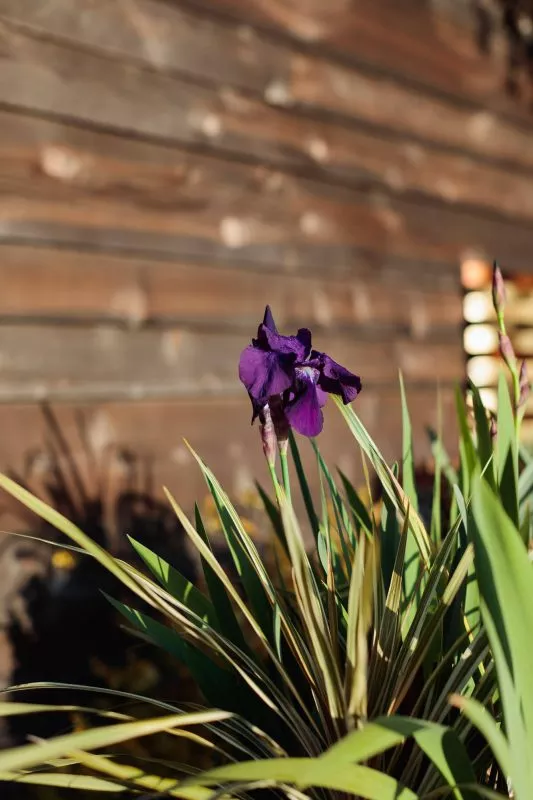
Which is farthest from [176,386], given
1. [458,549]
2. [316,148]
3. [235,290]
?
[458,549]

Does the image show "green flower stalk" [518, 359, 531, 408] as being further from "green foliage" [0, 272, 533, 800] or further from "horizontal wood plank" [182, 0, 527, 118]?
"horizontal wood plank" [182, 0, 527, 118]

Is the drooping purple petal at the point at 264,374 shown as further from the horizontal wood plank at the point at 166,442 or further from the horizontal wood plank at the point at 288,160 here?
the horizontal wood plank at the point at 288,160

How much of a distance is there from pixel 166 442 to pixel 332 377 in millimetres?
1335

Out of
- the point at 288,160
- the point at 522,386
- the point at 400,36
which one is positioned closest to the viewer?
the point at 522,386

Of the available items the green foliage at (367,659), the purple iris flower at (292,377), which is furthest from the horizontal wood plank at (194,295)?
the purple iris flower at (292,377)

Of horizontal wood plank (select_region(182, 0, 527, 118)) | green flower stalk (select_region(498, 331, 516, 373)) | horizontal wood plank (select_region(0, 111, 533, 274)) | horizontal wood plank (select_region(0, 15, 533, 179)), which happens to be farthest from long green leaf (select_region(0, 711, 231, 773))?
horizontal wood plank (select_region(182, 0, 527, 118))

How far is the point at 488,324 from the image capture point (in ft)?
9.93

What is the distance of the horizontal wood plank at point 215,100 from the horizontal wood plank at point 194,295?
0.37 m

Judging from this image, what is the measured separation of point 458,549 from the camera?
0.98m

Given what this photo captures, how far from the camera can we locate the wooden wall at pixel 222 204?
1920 millimetres

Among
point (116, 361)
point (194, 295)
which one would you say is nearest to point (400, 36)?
point (194, 295)

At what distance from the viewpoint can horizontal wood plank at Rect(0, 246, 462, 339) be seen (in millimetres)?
1912

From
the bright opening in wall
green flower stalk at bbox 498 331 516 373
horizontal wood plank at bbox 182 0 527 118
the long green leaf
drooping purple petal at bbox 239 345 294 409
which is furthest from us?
the bright opening in wall

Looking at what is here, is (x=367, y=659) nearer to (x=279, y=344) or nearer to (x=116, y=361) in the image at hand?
(x=279, y=344)
